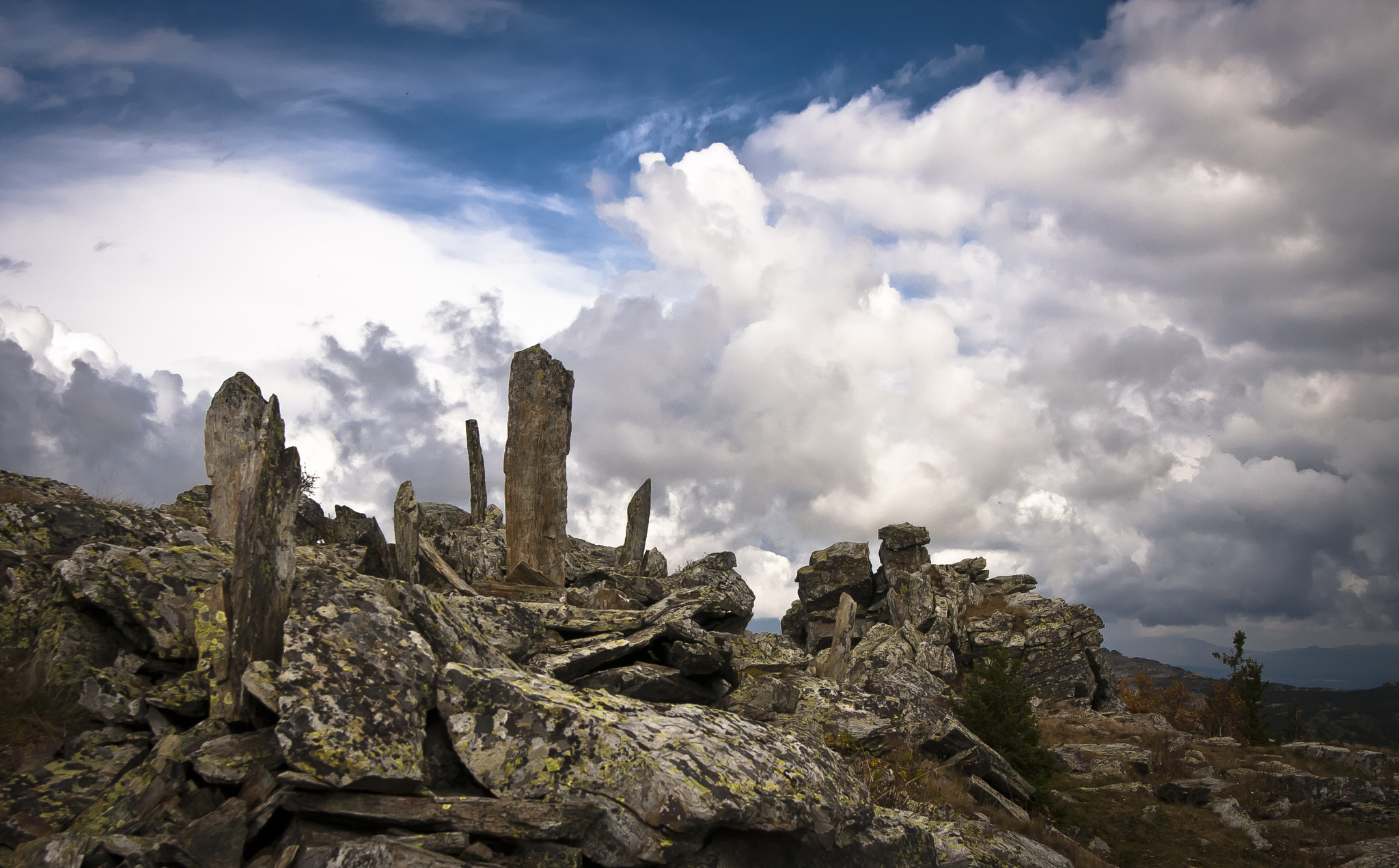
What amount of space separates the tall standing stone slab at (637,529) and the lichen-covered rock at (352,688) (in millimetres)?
19097

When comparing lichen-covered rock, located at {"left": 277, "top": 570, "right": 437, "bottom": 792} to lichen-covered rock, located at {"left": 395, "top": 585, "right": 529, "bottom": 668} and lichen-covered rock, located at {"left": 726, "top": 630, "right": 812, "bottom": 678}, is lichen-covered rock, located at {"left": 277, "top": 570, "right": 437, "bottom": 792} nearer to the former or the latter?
lichen-covered rock, located at {"left": 395, "top": 585, "right": 529, "bottom": 668}

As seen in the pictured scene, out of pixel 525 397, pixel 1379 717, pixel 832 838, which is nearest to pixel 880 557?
pixel 525 397

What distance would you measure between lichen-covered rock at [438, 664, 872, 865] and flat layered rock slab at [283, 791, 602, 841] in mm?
281

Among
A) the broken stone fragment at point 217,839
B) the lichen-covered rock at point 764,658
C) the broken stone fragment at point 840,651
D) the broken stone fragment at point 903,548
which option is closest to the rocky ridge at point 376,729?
the broken stone fragment at point 217,839

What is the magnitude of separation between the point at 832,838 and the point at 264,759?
636cm

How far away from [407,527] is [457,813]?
7936mm

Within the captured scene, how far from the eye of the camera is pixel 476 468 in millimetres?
33656

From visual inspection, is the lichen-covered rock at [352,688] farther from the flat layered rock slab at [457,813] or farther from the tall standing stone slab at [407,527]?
the tall standing stone slab at [407,527]

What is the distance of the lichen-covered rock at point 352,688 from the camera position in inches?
299

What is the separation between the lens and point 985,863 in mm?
12461

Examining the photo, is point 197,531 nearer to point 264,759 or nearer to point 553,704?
point 264,759

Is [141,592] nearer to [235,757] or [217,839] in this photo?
[235,757]

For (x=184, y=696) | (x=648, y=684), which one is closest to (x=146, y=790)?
(x=184, y=696)

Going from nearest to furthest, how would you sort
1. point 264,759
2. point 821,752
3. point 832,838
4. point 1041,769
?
point 264,759 → point 832,838 → point 821,752 → point 1041,769
